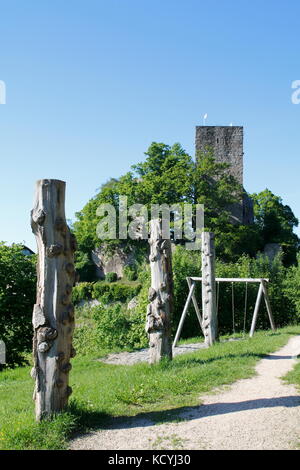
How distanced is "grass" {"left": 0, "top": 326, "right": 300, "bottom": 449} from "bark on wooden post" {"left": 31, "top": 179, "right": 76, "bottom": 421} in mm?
348

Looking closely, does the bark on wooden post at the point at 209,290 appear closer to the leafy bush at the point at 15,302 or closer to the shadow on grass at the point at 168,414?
the shadow on grass at the point at 168,414

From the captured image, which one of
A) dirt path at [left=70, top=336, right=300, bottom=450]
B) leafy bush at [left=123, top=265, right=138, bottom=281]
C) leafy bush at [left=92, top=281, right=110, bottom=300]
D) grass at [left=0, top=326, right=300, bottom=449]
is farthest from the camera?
leafy bush at [left=123, top=265, right=138, bottom=281]

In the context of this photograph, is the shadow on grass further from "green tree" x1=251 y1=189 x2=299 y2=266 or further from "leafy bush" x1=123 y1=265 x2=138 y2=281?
"green tree" x1=251 y1=189 x2=299 y2=266

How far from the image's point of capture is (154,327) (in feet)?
31.8

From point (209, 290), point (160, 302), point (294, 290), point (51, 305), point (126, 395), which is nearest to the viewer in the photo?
point (51, 305)

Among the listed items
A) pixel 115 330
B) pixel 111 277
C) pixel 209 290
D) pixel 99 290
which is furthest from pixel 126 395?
pixel 111 277

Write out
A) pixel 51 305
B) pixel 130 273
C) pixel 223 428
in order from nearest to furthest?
pixel 223 428 → pixel 51 305 → pixel 130 273

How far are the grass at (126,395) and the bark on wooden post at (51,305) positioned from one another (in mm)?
348

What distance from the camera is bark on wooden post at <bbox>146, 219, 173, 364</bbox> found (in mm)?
9672

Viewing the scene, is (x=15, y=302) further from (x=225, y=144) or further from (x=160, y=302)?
(x=225, y=144)

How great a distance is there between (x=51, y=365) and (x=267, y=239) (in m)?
38.3

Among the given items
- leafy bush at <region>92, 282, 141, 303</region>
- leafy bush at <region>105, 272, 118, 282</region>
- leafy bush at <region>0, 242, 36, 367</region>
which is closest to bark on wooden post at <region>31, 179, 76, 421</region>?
leafy bush at <region>0, 242, 36, 367</region>

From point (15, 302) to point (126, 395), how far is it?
1133cm

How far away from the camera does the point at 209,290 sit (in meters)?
Result: 13.4
